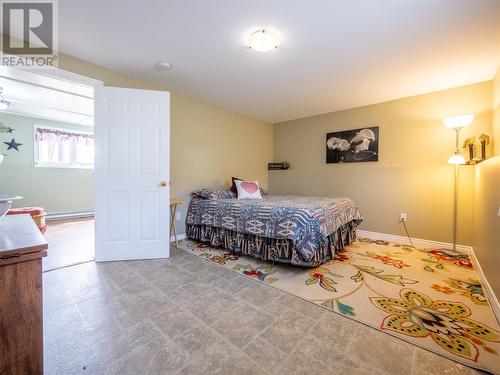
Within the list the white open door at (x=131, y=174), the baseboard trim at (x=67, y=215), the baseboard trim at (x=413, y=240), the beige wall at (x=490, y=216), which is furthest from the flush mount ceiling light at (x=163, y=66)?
the baseboard trim at (x=67, y=215)

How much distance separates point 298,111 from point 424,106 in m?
1.94

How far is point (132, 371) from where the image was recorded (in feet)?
3.56

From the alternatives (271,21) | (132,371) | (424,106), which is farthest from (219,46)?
(424,106)

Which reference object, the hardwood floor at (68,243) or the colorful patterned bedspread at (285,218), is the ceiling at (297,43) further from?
the hardwood floor at (68,243)

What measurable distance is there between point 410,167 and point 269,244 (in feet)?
8.66

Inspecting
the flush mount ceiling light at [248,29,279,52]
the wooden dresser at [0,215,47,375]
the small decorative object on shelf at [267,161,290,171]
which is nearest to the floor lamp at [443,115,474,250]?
the flush mount ceiling light at [248,29,279,52]

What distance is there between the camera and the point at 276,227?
2.35 m

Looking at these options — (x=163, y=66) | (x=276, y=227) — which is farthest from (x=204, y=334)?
(x=163, y=66)

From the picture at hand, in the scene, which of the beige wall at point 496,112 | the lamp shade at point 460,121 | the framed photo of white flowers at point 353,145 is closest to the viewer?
the beige wall at point 496,112

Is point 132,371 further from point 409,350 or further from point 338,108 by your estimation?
point 338,108

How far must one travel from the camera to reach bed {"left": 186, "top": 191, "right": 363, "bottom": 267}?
221 centimetres

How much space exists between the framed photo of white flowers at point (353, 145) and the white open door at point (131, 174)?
295 cm

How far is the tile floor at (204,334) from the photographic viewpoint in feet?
3.67

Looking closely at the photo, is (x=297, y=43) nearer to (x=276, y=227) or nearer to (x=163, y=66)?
(x=163, y=66)
